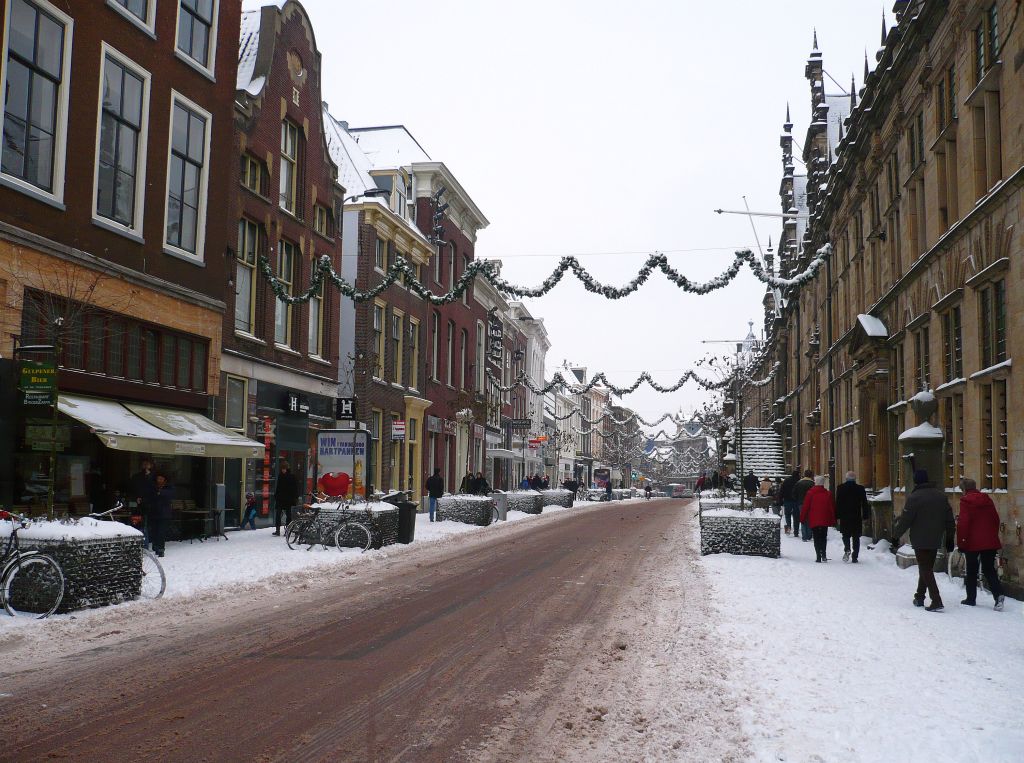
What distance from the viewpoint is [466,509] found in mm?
29141

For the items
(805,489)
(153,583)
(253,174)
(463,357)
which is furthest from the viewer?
(463,357)

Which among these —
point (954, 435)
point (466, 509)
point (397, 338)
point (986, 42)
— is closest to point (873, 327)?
point (954, 435)

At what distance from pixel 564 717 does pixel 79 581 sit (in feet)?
22.3

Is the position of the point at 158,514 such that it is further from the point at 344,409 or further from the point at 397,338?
the point at 397,338

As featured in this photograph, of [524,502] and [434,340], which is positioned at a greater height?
[434,340]

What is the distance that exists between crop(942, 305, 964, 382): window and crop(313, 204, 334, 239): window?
18996 mm

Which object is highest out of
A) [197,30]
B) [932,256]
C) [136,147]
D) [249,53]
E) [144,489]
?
[249,53]

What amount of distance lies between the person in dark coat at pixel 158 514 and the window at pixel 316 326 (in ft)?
42.5

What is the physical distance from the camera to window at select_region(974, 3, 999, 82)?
14320 millimetres

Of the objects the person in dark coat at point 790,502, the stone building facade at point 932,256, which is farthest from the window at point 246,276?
the person in dark coat at point 790,502

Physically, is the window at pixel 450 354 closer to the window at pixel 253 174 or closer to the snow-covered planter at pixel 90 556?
the window at pixel 253 174

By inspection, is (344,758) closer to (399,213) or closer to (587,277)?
(587,277)

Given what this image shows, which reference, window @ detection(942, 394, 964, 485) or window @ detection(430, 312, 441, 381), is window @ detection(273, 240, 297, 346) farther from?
window @ detection(942, 394, 964, 485)

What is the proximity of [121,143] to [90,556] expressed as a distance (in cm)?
1066
